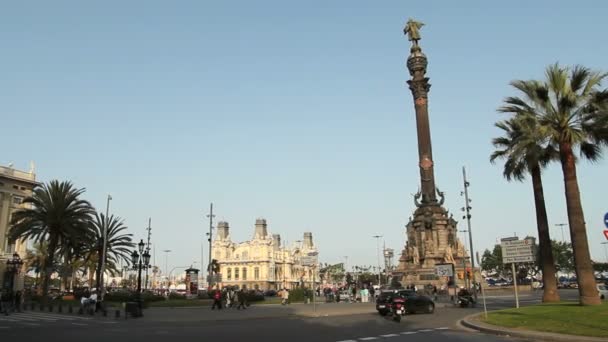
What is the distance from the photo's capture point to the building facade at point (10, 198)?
6431 cm

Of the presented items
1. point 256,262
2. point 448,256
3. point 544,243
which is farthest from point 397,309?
point 256,262

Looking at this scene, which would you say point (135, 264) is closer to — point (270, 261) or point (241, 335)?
point (241, 335)

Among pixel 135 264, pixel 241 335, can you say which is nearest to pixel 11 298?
pixel 135 264

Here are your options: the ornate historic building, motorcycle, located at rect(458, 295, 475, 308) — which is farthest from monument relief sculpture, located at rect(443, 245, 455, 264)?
the ornate historic building

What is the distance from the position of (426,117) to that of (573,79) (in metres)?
34.6

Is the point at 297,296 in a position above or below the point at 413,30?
below

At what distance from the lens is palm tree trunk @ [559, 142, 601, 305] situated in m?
22.9

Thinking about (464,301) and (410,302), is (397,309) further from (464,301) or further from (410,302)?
(464,301)

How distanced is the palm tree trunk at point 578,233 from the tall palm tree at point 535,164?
1.90m

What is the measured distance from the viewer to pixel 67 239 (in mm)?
Result: 47906

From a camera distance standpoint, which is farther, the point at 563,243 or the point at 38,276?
the point at 563,243

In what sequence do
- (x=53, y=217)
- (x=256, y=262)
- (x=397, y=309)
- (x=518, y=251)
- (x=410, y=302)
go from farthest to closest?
(x=256, y=262)
(x=53, y=217)
(x=410, y=302)
(x=397, y=309)
(x=518, y=251)

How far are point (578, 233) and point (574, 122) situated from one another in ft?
18.9

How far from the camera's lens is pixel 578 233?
926 inches
